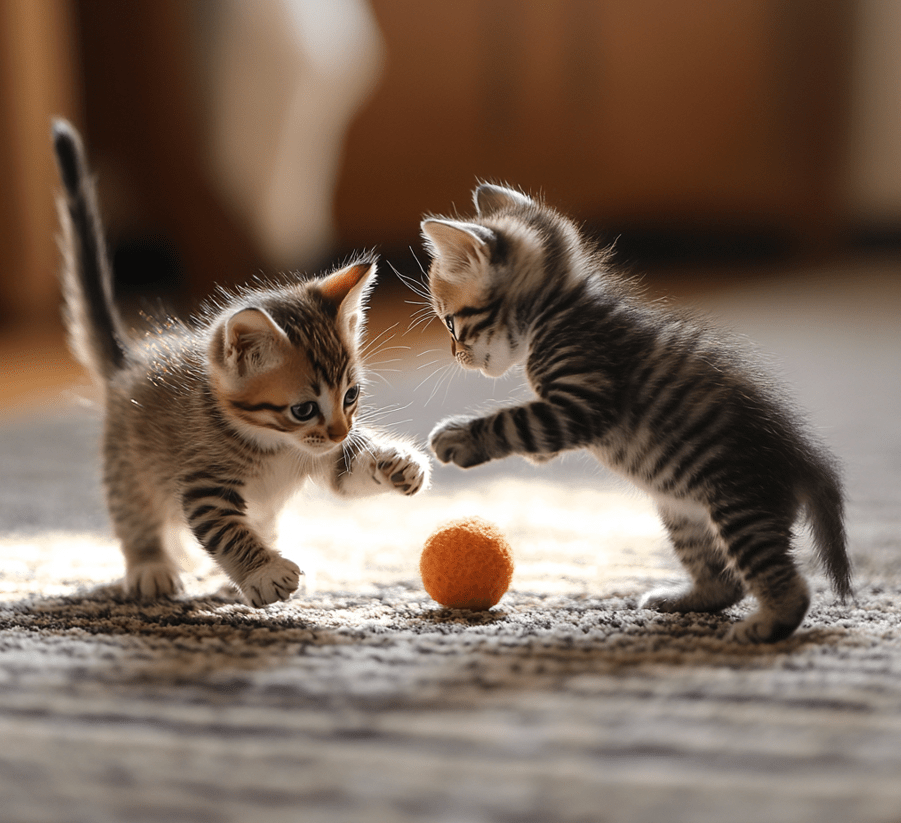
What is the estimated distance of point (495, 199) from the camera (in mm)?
1438

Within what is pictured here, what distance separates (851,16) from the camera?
5266mm

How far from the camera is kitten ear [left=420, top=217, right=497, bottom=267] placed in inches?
48.4

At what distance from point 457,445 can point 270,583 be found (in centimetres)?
25

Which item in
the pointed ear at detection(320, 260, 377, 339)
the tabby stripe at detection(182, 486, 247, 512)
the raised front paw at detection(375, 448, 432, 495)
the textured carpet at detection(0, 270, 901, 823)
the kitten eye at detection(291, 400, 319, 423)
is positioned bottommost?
the textured carpet at detection(0, 270, 901, 823)

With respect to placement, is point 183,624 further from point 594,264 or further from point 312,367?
point 594,264

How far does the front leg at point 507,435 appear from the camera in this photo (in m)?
1.12

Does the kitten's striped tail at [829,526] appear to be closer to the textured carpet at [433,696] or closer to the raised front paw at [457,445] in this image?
the textured carpet at [433,696]

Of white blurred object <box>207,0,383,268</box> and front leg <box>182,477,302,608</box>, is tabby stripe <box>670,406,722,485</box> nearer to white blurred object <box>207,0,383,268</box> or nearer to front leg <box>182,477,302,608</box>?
front leg <box>182,477,302,608</box>

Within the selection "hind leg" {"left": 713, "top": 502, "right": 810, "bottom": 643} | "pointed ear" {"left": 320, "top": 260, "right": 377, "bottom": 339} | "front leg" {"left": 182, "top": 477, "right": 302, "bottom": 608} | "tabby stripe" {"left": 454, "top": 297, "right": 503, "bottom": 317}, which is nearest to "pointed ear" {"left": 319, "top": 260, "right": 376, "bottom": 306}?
"pointed ear" {"left": 320, "top": 260, "right": 377, "bottom": 339}

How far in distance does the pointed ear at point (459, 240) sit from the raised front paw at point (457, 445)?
8.8 inches

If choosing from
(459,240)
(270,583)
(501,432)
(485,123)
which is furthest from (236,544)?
(485,123)

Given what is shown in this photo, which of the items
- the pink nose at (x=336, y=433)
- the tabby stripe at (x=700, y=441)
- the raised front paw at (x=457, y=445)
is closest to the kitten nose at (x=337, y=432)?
the pink nose at (x=336, y=433)

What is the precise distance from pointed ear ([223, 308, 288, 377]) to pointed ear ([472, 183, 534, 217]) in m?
0.41

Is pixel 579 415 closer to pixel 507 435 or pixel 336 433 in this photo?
pixel 507 435
